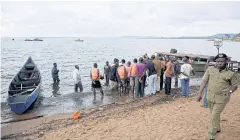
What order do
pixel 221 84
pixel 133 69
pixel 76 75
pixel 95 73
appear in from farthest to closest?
1. pixel 76 75
2. pixel 95 73
3. pixel 133 69
4. pixel 221 84

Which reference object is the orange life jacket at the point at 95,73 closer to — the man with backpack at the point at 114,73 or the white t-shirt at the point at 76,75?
the man with backpack at the point at 114,73

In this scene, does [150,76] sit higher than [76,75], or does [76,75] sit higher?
[150,76]

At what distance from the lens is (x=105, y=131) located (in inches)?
277

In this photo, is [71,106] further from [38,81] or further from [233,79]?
[233,79]

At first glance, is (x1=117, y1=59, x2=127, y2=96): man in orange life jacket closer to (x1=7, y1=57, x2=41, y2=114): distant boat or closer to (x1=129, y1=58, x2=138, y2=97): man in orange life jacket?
(x1=129, y1=58, x2=138, y2=97): man in orange life jacket

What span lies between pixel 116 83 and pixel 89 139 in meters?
8.42

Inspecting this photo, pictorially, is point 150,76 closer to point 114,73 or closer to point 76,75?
point 114,73

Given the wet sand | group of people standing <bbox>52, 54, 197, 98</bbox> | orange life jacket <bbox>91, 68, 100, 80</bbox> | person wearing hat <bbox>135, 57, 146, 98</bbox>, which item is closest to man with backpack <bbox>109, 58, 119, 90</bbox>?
group of people standing <bbox>52, 54, 197, 98</bbox>

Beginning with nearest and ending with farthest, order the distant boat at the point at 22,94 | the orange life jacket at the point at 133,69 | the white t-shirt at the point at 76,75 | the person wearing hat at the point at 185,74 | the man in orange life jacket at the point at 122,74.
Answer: the person wearing hat at the point at 185,74 → the distant boat at the point at 22,94 → the orange life jacket at the point at 133,69 → the man in orange life jacket at the point at 122,74 → the white t-shirt at the point at 76,75

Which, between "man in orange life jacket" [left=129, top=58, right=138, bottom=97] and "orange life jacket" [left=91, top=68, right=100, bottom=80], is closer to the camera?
"man in orange life jacket" [left=129, top=58, right=138, bottom=97]

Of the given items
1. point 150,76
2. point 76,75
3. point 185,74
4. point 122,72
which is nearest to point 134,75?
point 150,76

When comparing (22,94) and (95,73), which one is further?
(22,94)

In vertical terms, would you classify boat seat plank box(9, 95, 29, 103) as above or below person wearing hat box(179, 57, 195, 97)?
below

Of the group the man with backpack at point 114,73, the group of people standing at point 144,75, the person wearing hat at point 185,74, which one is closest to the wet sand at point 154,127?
the person wearing hat at point 185,74
